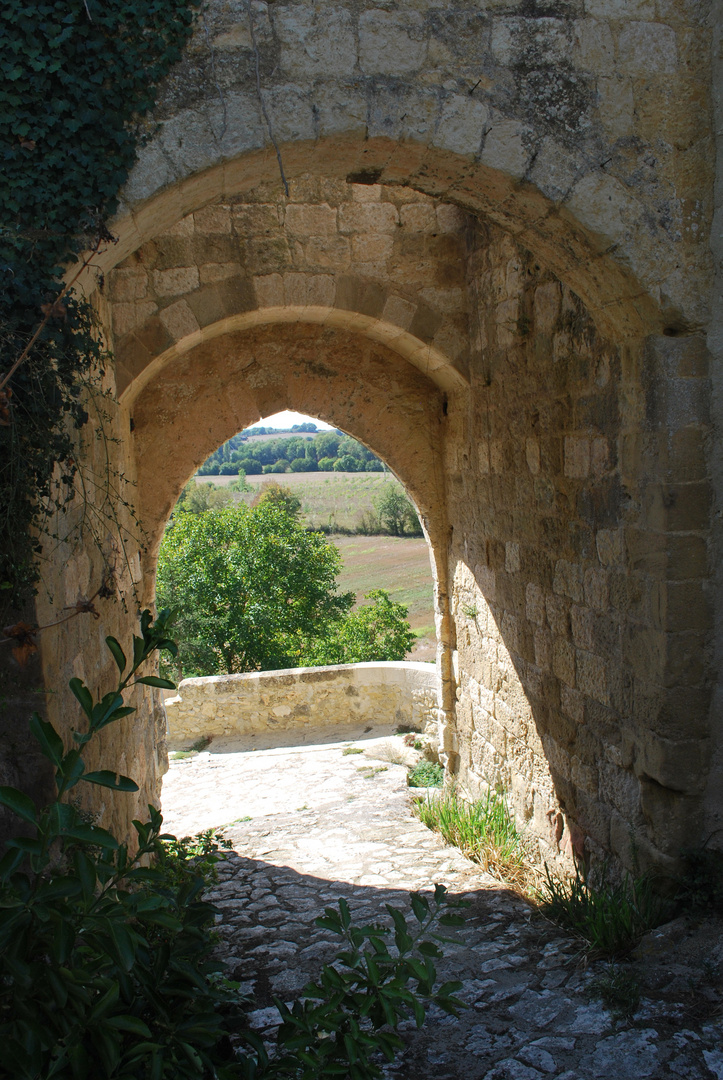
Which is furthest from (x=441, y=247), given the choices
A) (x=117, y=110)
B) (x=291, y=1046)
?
(x=291, y=1046)

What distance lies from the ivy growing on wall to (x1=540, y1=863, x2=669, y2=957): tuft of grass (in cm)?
233

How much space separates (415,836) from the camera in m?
4.98

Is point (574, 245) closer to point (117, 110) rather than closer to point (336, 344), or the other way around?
point (117, 110)

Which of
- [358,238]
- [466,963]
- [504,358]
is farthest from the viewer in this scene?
[358,238]

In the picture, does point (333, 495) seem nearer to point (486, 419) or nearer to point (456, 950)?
point (486, 419)

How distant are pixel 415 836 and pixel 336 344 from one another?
322cm

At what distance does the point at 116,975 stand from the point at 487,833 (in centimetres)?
295

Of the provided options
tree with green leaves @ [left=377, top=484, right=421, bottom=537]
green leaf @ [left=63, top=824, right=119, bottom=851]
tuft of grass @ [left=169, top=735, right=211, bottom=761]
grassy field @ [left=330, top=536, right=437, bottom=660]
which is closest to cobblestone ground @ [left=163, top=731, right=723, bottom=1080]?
green leaf @ [left=63, top=824, right=119, bottom=851]

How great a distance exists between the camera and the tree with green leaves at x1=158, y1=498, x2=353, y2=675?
1208cm

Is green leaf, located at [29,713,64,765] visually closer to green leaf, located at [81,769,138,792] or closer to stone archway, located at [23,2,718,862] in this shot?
green leaf, located at [81,769,138,792]

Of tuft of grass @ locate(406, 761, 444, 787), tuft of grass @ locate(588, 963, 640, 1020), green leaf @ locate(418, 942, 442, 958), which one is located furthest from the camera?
tuft of grass @ locate(406, 761, 444, 787)

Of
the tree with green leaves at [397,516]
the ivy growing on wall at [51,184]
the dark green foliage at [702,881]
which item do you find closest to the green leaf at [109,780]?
the ivy growing on wall at [51,184]

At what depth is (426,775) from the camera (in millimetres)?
6168

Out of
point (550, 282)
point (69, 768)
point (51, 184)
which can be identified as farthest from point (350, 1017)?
point (550, 282)
